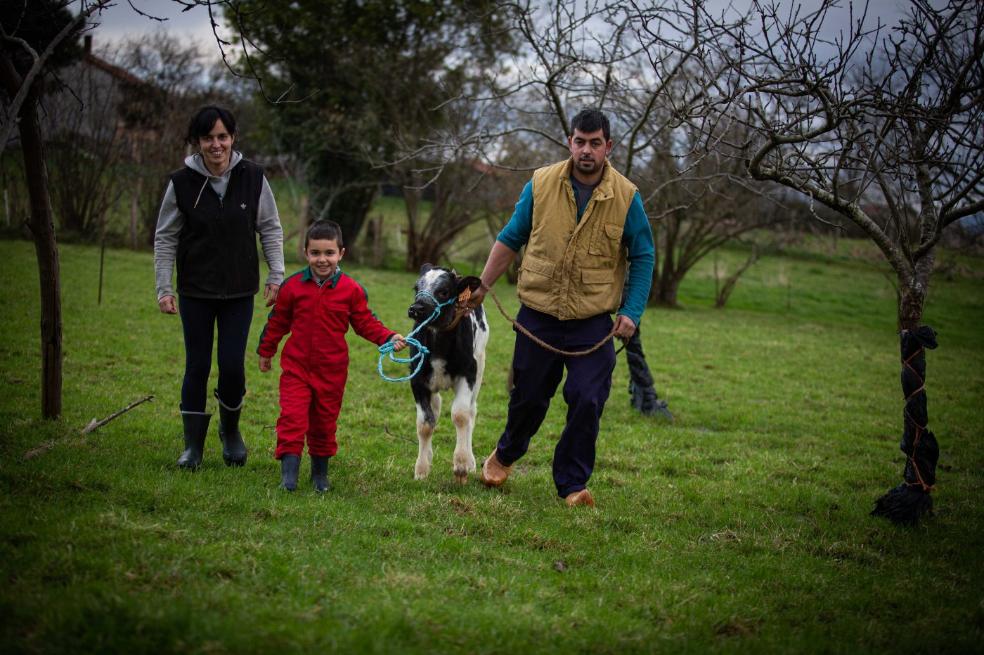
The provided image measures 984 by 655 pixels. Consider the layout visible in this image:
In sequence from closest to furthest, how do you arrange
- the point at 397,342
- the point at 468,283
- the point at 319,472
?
the point at 397,342
the point at 319,472
the point at 468,283

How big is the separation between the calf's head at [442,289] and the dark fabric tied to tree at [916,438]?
329 cm

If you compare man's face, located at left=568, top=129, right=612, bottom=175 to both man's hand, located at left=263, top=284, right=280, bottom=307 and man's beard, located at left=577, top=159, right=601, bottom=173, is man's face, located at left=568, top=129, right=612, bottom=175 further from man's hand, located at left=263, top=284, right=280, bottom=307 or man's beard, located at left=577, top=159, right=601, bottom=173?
man's hand, located at left=263, top=284, right=280, bottom=307

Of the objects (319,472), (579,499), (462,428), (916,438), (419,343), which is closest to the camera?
(319,472)

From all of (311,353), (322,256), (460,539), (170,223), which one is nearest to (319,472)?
(311,353)

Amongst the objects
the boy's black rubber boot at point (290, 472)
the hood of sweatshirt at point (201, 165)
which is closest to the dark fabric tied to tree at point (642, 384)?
the boy's black rubber boot at point (290, 472)

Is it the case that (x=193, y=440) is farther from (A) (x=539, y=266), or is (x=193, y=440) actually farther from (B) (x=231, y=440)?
(A) (x=539, y=266)

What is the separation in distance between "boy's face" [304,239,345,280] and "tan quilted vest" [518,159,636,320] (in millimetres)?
1398

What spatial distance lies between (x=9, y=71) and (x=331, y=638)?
468 centimetres

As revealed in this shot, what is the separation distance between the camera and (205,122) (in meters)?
5.62

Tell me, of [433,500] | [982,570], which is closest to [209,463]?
[433,500]

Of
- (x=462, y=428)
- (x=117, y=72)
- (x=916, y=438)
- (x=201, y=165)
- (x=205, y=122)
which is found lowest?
(x=462, y=428)

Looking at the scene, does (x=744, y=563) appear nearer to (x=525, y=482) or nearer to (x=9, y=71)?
(x=525, y=482)

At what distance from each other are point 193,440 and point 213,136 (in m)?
2.21

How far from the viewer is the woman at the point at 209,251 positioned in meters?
5.69
